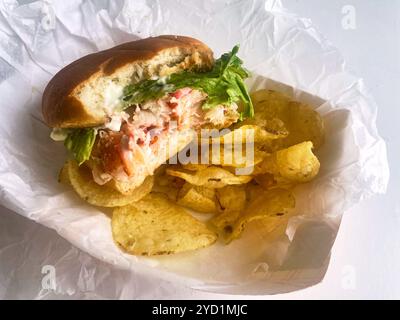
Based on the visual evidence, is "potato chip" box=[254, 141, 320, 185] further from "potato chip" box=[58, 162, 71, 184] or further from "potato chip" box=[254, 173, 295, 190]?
"potato chip" box=[58, 162, 71, 184]

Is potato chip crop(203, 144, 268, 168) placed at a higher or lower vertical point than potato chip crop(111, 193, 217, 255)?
higher

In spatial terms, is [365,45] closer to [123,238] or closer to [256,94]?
[256,94]

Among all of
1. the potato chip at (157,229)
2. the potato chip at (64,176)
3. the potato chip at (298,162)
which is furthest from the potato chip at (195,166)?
the potato chip at (64,176)

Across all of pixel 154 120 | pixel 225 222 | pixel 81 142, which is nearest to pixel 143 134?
pixel 154 120

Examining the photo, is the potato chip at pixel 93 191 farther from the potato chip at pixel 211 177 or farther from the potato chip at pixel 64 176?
the potato chip at pixel 211 177

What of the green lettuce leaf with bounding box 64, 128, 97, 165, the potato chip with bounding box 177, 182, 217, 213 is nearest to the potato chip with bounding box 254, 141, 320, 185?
the potato chip with bounding box 177, 182, 217, 213

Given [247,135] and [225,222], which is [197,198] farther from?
[247,135]
